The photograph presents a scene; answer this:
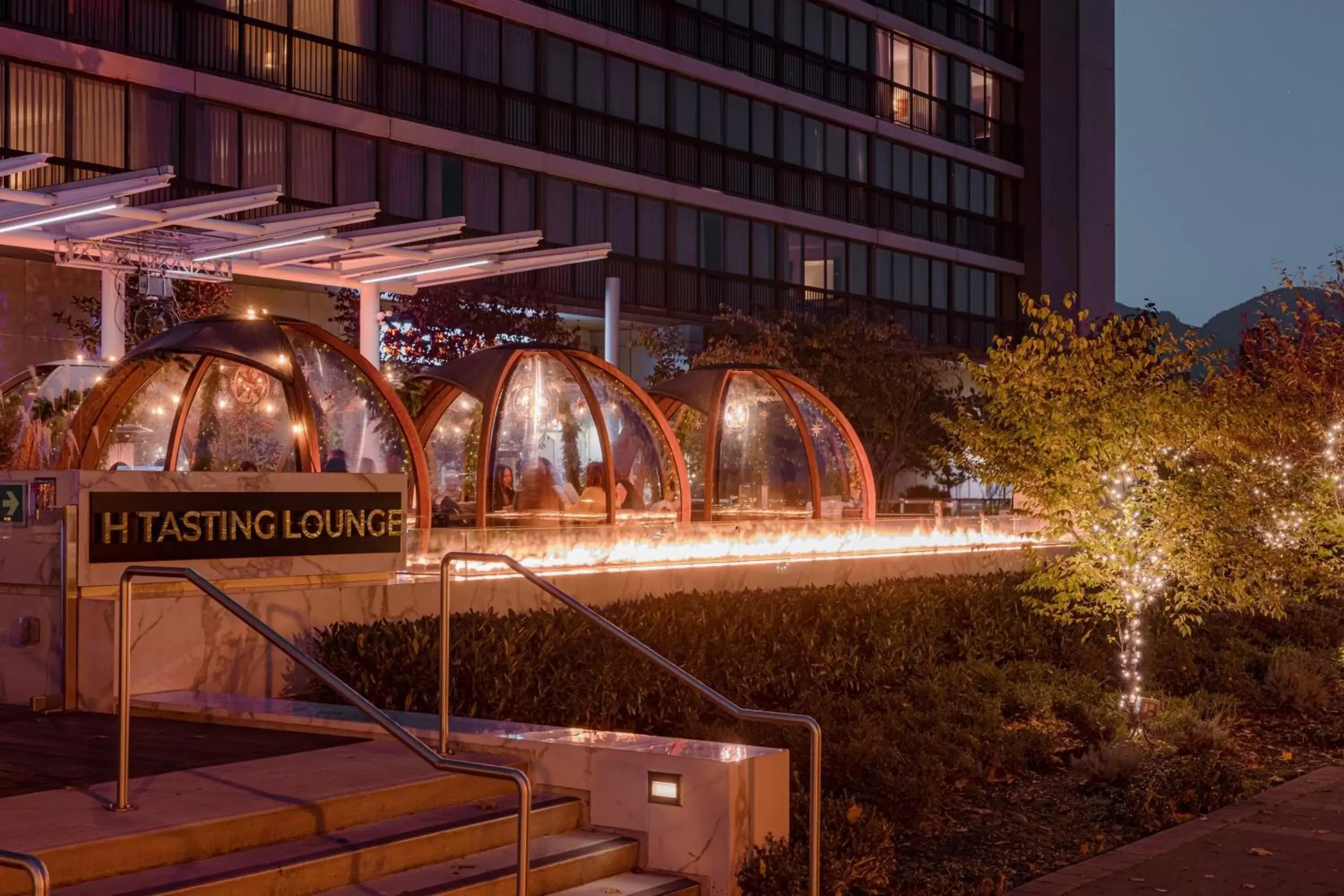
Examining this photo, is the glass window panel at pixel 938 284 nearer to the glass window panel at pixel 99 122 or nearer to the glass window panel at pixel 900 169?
the glass window panel at pixel 900 169

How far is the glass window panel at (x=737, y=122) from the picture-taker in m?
38.9

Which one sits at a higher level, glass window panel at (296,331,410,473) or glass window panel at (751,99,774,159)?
glass window panel at (751,99,774,159)

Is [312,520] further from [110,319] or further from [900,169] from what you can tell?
[900,169]

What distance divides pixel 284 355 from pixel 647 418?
5569mm

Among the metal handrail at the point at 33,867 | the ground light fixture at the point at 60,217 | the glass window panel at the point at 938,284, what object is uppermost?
the glass window panel at the point at 938,284

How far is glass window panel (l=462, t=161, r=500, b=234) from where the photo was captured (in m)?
32.2

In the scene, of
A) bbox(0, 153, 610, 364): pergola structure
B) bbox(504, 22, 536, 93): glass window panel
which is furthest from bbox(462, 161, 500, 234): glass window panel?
bbox(0, 153, 610, 364): pergola structure

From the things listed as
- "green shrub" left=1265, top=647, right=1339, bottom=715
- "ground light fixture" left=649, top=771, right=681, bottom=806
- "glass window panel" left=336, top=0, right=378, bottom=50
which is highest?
"glass window panel" left=336, top=0, right=378, bottom=50

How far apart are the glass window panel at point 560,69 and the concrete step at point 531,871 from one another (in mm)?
28042

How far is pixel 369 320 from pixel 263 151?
799 centimetres

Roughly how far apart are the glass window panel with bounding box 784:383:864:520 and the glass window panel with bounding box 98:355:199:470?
9147 mm

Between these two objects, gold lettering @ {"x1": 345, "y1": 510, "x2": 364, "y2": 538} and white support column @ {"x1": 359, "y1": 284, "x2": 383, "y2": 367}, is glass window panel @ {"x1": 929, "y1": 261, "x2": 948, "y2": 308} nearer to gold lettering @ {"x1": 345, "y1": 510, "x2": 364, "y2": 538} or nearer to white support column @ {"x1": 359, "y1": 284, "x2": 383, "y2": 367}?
white support column @ {"x1": 359, "y1": 284, "x2": 383, "y2": 367}

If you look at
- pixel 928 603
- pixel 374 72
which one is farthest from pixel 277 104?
pixel 928 603

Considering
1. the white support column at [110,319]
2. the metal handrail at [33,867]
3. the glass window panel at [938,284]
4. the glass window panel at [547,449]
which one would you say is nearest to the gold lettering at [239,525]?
the metal handrail at [33,867]
